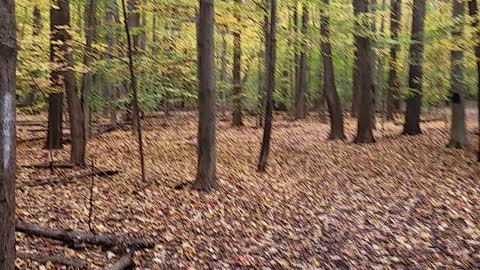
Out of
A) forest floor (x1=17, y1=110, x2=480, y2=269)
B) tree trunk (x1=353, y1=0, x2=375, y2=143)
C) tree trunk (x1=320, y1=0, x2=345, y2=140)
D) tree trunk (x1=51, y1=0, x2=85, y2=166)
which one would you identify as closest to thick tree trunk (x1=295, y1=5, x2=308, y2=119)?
tree trunk (x1=320, y1=0, x2=345, y2=140)

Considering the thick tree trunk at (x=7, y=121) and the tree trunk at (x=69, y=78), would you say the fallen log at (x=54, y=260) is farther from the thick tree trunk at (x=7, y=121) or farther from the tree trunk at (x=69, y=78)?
the tree trunk at (x=69, y=78)

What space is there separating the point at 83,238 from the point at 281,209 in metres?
3.76

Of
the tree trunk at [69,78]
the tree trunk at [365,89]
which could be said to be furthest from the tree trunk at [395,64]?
the tree trunk at [69,78]

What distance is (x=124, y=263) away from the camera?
5.76 m

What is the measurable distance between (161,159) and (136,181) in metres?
3.28

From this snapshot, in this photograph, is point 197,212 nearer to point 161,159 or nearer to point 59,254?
point 59,254

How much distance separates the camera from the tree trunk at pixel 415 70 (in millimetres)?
17516

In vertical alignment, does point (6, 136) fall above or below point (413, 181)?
above

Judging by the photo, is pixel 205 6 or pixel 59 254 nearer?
pixel 59 254

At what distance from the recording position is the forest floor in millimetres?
6547

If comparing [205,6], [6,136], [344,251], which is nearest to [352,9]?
[205,6]

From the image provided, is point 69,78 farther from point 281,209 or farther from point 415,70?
point 415,70

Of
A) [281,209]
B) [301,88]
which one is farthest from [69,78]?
[301,88]

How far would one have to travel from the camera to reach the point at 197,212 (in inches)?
332
